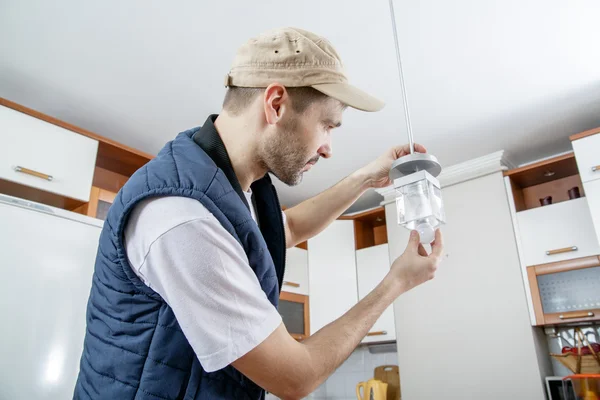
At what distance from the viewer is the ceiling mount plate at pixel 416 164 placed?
932 millimetres

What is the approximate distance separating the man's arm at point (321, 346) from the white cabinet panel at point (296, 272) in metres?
2.34

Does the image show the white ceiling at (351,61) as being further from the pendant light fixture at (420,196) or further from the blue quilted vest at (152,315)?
the blue quilted vest at (152,315)

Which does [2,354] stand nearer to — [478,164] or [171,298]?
[171,298]

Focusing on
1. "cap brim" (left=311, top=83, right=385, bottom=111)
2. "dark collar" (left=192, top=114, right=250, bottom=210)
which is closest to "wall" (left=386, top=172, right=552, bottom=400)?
"cap brim" (left=311, top=83, right=385, bottom=111)

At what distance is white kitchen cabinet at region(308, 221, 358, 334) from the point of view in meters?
3.31

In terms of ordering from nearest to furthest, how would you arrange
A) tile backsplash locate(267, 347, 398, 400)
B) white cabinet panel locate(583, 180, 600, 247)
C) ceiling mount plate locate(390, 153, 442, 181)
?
ceiling mount plate locate(390, 153, 442, 181)
white cabinet panel locate(583, 180, 600, 247)
tile backsplash locate(267, 347, 398, 400)

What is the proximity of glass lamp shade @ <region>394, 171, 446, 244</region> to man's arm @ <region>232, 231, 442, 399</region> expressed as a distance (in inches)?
0.9

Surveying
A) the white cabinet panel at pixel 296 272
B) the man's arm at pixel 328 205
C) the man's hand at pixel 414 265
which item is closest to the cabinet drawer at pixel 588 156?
the man's arm at pixel 328 205

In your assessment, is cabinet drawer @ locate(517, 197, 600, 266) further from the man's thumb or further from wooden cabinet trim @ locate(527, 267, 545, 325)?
the man's thumb

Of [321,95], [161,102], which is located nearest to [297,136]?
[321,95]

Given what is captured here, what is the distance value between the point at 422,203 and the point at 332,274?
100 inches

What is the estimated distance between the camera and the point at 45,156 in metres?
2.19

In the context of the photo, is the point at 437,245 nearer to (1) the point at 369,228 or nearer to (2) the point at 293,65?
(2) the point at 293,65

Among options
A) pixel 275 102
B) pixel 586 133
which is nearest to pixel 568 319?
pixel 586 133
